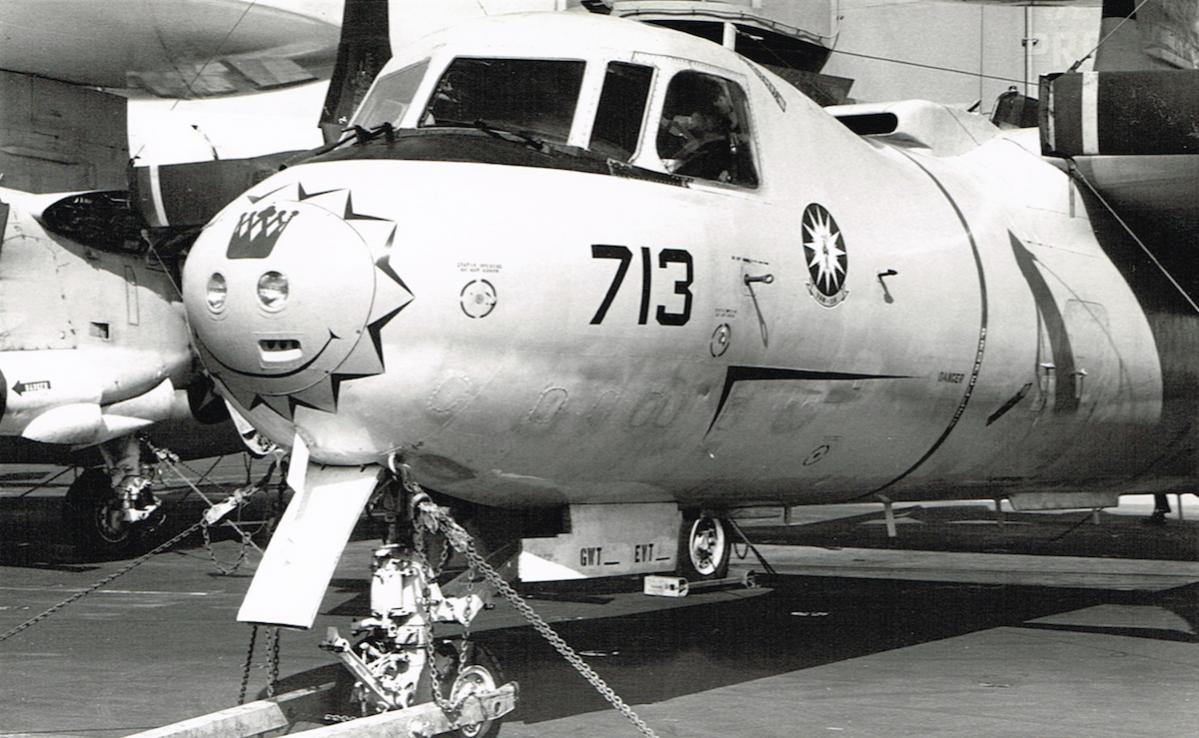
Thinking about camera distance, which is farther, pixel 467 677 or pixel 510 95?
pixel 510 95

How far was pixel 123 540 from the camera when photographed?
661 inches

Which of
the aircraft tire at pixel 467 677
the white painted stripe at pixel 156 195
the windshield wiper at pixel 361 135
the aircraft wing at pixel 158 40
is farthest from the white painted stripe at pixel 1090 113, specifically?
the aircraft wing at pixel 158 40

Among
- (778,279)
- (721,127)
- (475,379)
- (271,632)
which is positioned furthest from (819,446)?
(271,632)

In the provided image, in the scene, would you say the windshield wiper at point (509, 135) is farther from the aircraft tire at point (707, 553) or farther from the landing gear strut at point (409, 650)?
the aircraft tire at point (707, 553)

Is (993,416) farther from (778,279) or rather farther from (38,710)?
(38,710)

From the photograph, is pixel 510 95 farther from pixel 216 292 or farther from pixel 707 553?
pixel 707 553

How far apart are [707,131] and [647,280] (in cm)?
127

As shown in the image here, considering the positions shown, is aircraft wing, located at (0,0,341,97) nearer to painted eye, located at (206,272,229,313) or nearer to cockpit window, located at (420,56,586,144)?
cockpit window, located at (420,56,586,144)

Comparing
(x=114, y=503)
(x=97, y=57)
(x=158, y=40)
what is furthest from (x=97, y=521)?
(x=158, y=40)

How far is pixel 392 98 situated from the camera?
7.52 m

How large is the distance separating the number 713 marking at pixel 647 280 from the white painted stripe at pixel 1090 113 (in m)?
4.03

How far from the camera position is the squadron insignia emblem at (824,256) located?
7535 mm

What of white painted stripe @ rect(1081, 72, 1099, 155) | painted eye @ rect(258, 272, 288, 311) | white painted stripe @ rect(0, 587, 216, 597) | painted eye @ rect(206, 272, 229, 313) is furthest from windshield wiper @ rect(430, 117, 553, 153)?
white painted stripe @ rect(0, 587, 216, 597)

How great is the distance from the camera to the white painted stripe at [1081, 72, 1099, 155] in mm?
9516
